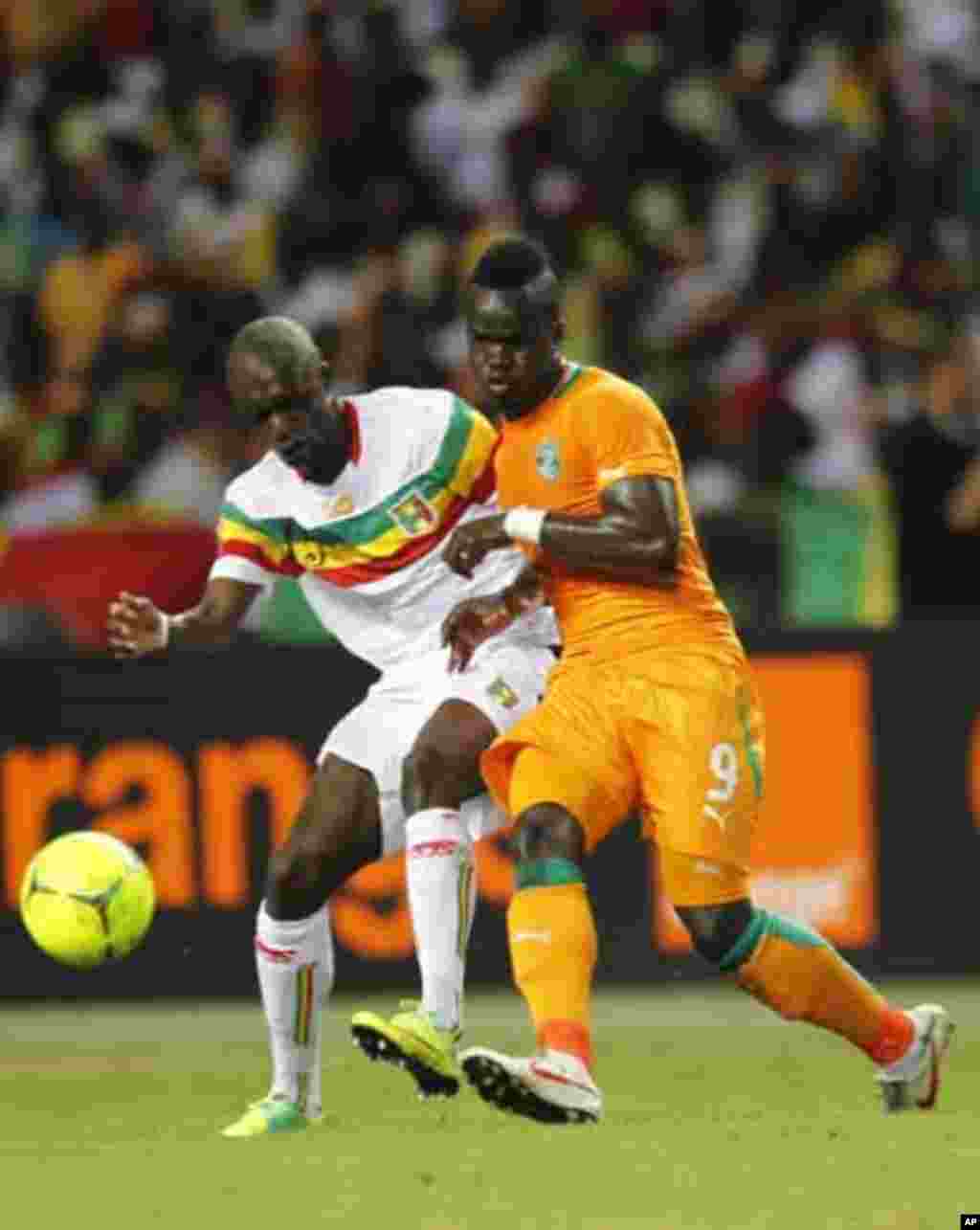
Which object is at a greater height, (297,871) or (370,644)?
(370,644)

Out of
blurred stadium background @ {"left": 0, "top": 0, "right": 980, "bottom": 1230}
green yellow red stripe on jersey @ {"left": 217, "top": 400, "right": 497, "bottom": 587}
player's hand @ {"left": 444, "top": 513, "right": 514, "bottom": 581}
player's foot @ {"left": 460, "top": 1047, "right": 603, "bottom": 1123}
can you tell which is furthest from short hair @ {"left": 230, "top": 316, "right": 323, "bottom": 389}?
blurred stadium background @ {"left": 0, "top": 0, "right": 980, "bottom": 1230}

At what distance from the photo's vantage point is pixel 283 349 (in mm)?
9359

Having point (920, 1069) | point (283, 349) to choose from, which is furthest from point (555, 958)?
point (283, 349)

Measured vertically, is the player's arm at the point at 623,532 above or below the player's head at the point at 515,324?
below

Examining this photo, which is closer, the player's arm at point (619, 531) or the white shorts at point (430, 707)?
the player's arm at point (619, 531)

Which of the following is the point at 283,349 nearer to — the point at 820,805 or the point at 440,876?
the point at 440,876

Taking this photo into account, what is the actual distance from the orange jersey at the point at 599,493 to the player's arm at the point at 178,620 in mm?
1156

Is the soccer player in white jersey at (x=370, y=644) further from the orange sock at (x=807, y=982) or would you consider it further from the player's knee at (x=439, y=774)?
the orange sock at (x=807, y=982)

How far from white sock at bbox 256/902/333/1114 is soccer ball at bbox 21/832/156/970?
463mm

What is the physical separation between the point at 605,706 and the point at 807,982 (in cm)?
84

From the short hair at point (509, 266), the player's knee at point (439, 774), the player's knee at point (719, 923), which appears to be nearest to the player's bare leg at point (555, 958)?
the player's knee at point (719, 923)

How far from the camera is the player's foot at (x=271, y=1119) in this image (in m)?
9.23

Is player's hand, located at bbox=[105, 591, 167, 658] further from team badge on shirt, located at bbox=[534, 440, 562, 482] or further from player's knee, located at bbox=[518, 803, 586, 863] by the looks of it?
player's knee, located at bbox=[518, 803, 586, 863]

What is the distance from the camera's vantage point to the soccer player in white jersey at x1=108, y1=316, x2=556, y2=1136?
9344 mm
